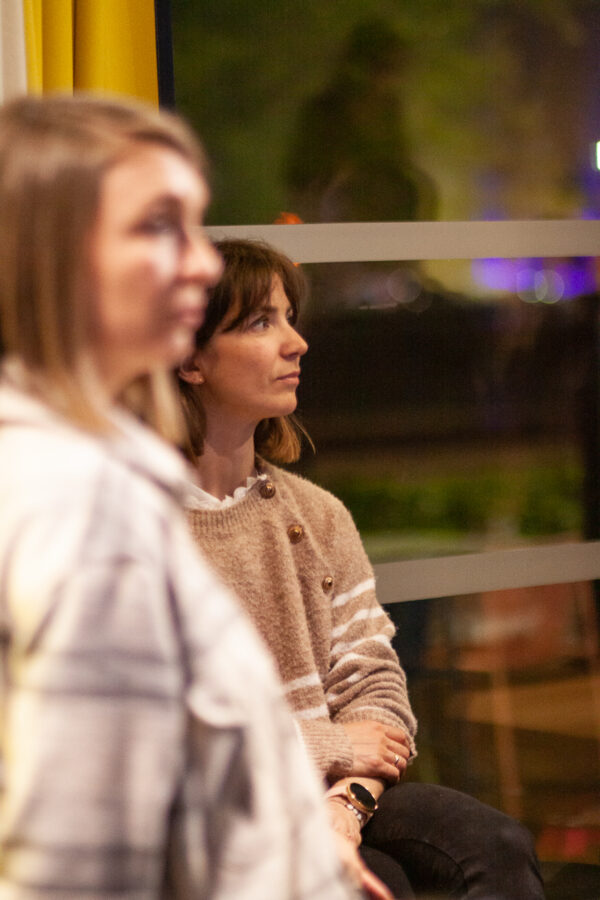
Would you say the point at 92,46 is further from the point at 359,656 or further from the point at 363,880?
the point at 363,880

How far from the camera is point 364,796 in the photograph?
4.96ft

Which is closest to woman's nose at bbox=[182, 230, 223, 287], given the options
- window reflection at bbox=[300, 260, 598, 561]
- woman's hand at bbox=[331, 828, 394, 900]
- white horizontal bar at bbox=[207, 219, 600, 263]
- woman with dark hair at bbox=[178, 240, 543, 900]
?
woman's hand at bbox=[331, 828, 394, 900]

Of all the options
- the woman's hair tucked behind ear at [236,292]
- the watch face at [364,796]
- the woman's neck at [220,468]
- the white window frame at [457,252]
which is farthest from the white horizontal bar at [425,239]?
the watch face at [364,796]

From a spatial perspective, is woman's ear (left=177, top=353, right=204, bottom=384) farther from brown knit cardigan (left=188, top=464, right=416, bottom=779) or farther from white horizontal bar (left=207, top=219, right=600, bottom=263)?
white horizontal bar (left=207, top=219, right=600, bottom=263)

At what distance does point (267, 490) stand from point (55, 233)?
1.03m

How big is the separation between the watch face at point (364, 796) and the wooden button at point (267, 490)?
19.2 inches

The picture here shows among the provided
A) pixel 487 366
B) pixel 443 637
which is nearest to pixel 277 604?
pixel 443 637

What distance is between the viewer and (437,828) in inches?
57.8

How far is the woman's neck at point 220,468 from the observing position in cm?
163

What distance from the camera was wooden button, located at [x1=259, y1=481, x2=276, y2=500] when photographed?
165 centimetres

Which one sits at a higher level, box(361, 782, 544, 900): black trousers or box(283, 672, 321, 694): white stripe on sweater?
box(283, 672, 321, 694): white stripe on sweater

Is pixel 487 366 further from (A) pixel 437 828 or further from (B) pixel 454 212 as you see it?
(A) pixel 437 828

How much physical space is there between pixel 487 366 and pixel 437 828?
1.11m

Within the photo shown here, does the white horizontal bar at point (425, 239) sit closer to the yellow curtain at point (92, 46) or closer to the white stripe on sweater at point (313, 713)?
the yellow curtain at point (92, 46)
